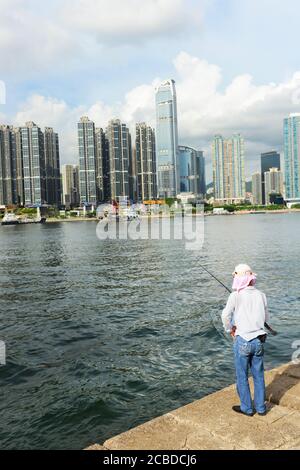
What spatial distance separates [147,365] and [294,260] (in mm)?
24581

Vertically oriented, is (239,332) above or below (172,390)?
above

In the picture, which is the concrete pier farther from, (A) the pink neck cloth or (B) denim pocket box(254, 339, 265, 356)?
(A) the pink neck cloth

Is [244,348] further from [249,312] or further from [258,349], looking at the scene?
[249,312]

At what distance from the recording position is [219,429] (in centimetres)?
563

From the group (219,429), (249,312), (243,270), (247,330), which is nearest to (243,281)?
(243,270)

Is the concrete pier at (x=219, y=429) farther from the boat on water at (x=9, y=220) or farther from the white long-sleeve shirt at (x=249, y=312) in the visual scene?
the boat on water at (x=9, y=220)

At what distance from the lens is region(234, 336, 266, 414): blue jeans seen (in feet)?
19.9

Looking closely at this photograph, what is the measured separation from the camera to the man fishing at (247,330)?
6.09m

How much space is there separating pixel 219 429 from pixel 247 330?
1.36 metres

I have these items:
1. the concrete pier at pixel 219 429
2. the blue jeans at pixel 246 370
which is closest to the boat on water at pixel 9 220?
the concrete pier at pixel 219 429

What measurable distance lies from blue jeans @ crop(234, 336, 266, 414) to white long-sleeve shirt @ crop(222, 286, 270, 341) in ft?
0.38

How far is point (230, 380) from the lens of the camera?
376 inches

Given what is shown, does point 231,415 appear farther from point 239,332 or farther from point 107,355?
point 107,355
